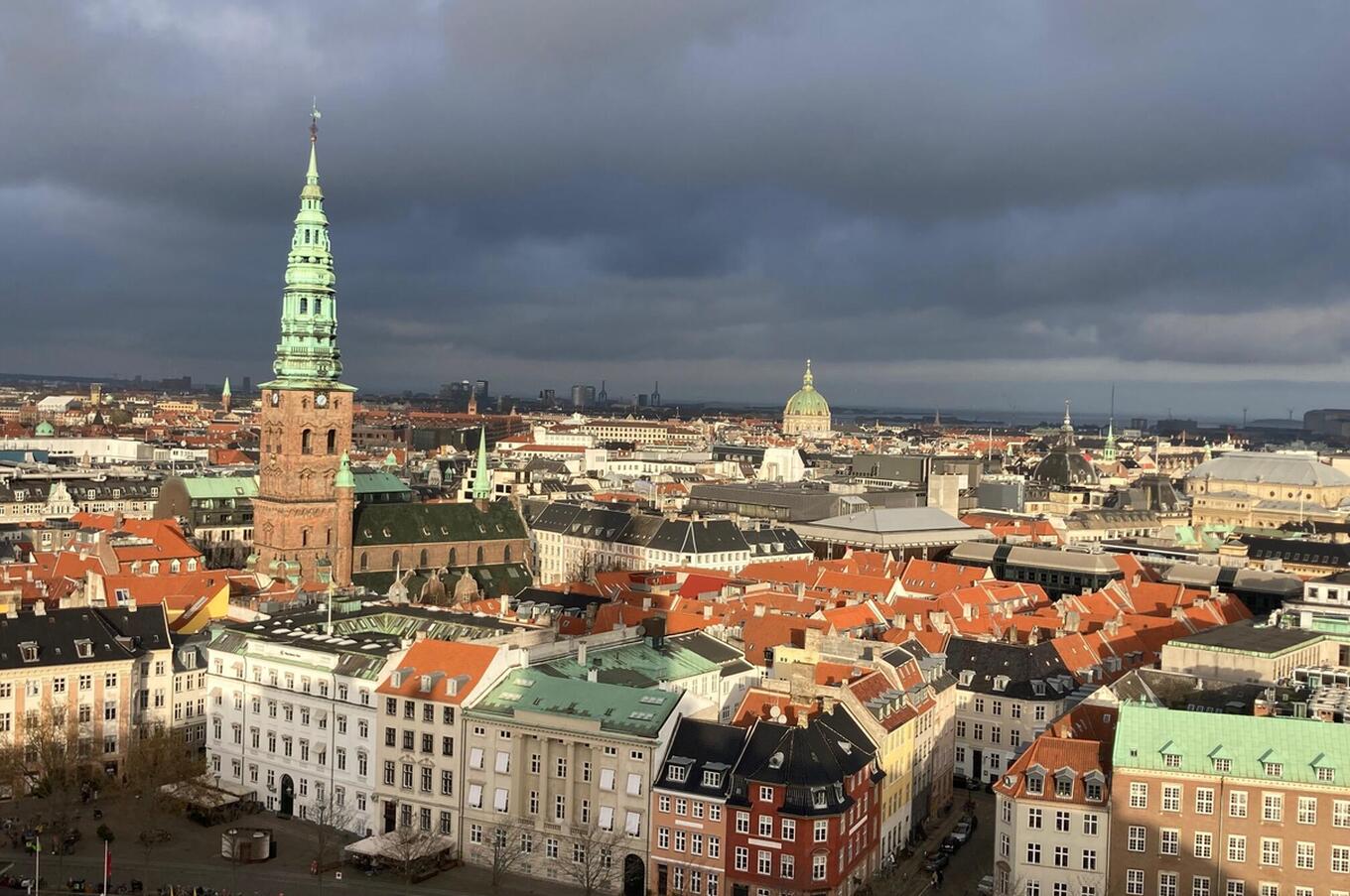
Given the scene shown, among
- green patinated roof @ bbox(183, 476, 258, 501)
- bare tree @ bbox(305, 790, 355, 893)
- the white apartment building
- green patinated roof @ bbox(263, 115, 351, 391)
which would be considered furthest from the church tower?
bare tree @ bbox(305, 790, 355, 893)

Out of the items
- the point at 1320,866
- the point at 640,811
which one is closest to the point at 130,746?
the point at 640,811

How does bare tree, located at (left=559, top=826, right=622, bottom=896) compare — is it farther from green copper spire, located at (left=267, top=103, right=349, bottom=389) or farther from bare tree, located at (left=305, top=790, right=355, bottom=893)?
green copper spire, located at (left=267, top=103, right=349, bottom=389)

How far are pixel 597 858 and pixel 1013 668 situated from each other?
3556cm

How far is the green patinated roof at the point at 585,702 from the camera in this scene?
2916 inches

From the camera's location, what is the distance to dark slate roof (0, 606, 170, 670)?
8900 centimetres

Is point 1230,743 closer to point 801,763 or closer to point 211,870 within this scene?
point 801,763

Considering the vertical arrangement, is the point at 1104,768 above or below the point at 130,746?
above

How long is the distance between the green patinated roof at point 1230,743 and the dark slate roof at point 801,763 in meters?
13.0

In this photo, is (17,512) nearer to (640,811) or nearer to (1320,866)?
(640,811)

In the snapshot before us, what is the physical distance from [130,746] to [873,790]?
47.3 metres

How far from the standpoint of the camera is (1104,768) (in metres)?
69.2

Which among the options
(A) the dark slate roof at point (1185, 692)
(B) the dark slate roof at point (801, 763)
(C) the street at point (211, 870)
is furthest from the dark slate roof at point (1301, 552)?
(C) the street at point (211, 870)

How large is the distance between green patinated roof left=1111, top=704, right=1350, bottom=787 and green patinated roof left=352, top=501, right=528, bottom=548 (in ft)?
342

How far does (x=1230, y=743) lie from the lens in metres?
67.2
